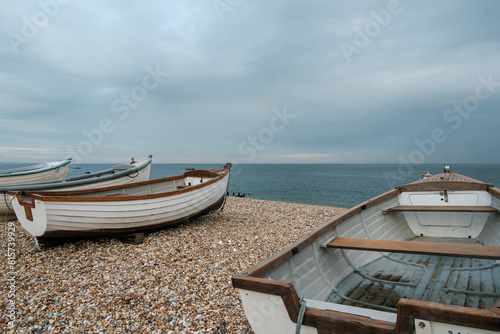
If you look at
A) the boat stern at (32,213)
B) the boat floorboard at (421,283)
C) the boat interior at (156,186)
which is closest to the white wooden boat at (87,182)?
the boat interior at (156,186)

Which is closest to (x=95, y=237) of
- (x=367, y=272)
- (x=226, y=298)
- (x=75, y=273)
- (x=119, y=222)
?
(x=119, y=222)

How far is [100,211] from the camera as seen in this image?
684cm

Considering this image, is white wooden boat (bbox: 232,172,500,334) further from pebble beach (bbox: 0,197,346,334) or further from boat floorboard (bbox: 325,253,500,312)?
pebble beach (bbox: 0,197,346,334)

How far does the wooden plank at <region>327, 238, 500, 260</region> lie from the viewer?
327 cm

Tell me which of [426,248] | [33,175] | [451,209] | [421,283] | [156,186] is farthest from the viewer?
[33,175]

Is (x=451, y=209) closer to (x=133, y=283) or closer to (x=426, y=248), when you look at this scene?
(x=426, y=248)

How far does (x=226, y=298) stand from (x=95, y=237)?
14.2 ft

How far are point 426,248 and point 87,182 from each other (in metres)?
10.5

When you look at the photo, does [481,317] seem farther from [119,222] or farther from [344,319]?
[119,222]

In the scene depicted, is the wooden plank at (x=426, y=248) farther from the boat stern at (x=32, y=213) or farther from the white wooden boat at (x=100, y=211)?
the boat stern at (x=32, y=213)

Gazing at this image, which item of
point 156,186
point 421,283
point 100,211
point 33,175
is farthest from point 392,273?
point 33,175

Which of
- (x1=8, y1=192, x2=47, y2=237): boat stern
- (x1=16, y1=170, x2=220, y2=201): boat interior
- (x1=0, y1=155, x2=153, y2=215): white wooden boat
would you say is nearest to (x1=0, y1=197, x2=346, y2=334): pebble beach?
(x1=8, y1=192, x2=47, y2=237): boat stern

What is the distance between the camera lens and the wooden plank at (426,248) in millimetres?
3272

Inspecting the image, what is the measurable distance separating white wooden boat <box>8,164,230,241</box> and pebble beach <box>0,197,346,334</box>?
0.44 m
